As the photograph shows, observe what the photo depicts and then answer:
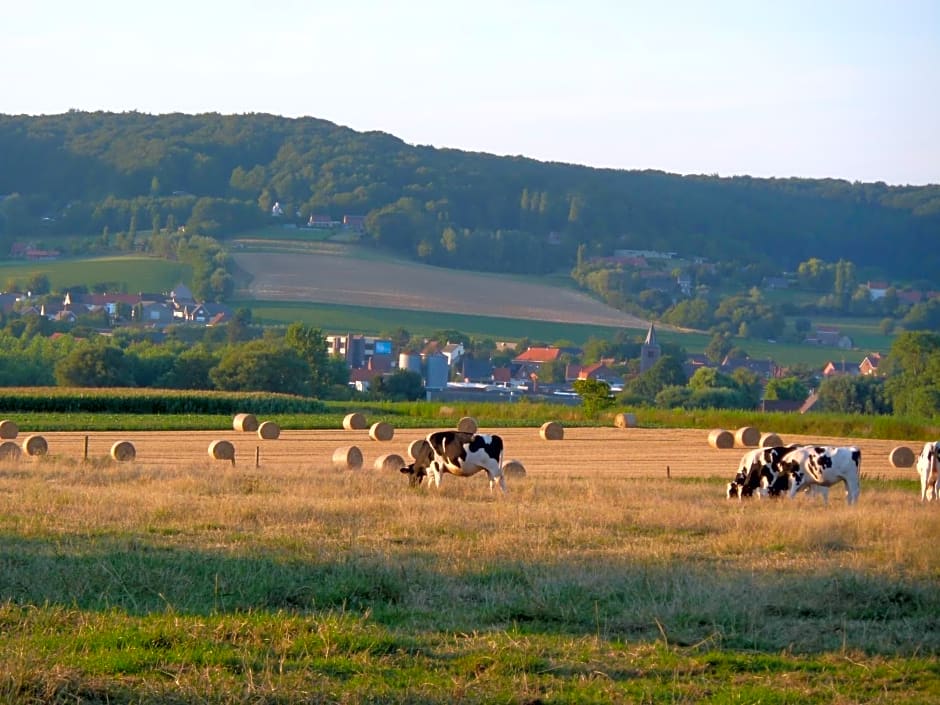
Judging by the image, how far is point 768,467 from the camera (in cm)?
2423

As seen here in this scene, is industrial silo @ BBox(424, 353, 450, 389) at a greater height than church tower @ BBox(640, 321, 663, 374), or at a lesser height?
lesser

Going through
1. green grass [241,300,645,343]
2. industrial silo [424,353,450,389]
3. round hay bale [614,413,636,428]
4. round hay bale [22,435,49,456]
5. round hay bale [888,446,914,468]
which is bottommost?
industrial silo [424,353,450,389]

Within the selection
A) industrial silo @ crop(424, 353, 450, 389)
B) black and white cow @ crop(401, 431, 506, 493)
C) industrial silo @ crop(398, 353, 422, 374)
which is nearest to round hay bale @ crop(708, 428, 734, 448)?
black and white cow @ crop(401, 431, 506, 493)

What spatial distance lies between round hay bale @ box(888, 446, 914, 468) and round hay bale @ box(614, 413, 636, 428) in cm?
1638

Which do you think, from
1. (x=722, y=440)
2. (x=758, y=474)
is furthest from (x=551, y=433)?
(x=758, y=474)

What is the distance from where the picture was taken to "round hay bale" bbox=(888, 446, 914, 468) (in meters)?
36.9

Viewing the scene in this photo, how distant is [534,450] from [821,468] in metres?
17.6

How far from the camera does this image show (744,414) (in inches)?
2089

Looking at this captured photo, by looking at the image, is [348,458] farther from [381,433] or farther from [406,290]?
[406,290]

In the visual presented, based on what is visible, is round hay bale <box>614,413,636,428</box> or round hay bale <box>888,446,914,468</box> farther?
round hay bale <box>614,413,636,428</box>

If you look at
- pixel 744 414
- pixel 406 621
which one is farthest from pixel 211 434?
pixel 406 621

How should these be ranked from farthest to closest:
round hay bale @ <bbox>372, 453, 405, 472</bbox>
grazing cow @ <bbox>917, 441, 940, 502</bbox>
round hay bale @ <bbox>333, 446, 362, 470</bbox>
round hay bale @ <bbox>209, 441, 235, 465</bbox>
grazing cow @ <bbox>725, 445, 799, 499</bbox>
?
round hay bale @ <bbox>209, 441, 235, 465</bbox> → round hay bale @ <bbox>333, 446, 362, 470</bbox> → round hay bale @ <bbox>372, 453, 405, 472</bbox> → grazing cow @ <bbox>917, 441, 940, 502</bbox> → grazing cow @ <bbox>725, 445, 799, 499</bbox>

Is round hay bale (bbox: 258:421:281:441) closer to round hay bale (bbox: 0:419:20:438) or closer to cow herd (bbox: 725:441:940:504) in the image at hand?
round hay bale (bbox: 0:419:20:438)

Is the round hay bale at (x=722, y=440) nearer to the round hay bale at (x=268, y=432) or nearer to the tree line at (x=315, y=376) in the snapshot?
the round hay bale at (x=268, y=432)
